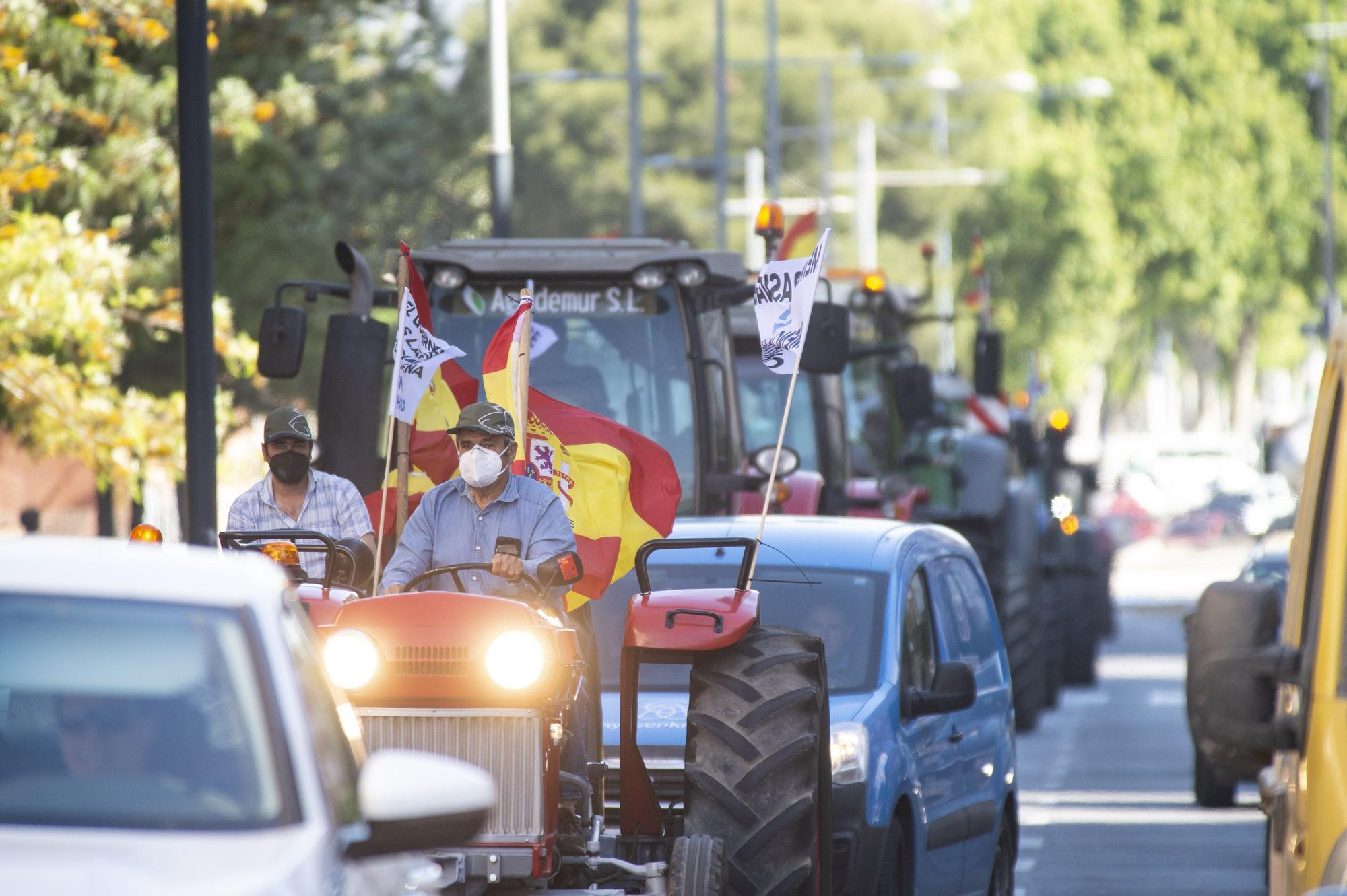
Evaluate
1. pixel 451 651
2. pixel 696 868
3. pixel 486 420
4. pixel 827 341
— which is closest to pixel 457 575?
pixel 486 420

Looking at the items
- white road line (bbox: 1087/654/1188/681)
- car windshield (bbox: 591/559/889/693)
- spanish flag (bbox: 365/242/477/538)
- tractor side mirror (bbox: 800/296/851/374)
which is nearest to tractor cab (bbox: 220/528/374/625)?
car windshield (bbox: 591/559/889/693)

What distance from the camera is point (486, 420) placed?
8062mm

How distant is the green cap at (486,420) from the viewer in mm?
8055

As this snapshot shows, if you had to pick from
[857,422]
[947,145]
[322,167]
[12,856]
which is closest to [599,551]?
[12,856]

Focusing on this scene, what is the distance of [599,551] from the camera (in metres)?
9.49

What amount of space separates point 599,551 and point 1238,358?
65826 mm

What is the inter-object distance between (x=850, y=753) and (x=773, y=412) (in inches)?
304

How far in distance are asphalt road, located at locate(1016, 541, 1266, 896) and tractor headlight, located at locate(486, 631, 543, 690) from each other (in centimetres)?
546

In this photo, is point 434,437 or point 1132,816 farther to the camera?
point 1132,816

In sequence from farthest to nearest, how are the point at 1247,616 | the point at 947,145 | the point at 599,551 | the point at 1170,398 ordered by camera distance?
the point at 1170,398
the point at 947,145
the point at 599,551
the point at 1247,616

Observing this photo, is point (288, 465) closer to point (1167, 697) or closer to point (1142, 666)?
point (1167, 697)

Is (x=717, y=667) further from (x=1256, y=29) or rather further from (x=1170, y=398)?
(x=1170, y=398)

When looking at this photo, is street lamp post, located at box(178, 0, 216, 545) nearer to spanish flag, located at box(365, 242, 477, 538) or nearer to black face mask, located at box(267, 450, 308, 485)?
spanish flag, located at box(365, 242, 477, 538)

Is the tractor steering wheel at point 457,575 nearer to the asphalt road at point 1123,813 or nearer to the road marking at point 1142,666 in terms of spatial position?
the asphalt road at point 1123,813
